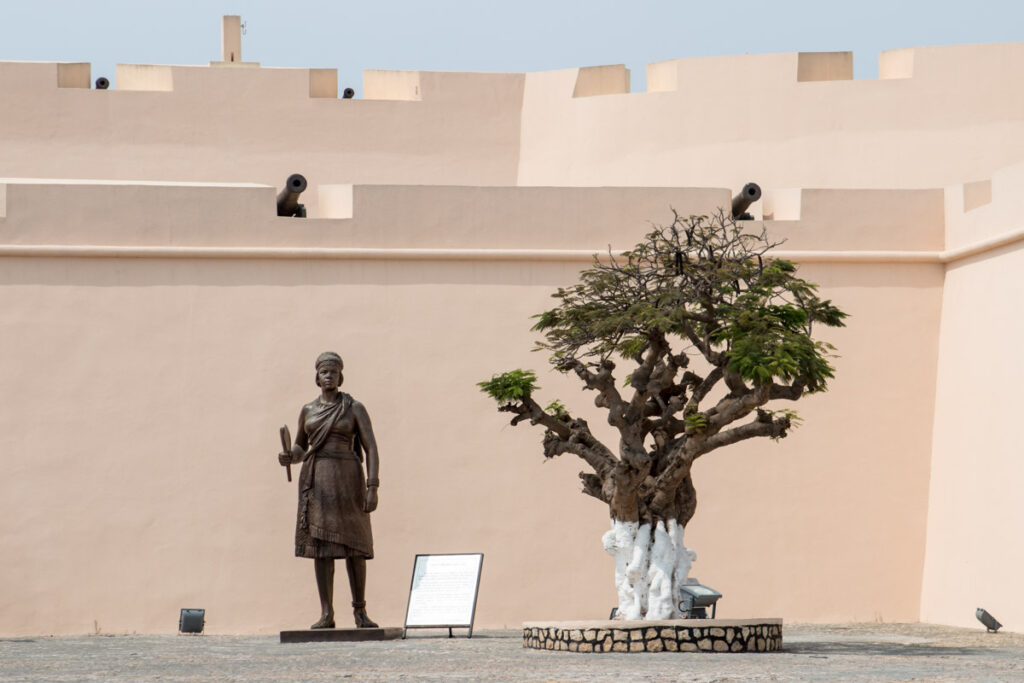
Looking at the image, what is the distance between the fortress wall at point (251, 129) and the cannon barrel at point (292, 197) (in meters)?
2.96

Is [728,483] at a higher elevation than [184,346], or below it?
below

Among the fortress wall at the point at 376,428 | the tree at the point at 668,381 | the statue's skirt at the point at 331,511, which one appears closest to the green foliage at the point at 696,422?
the tree at the point at 668,381

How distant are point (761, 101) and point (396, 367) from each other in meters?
4.78

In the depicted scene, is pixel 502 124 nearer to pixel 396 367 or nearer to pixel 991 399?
pixel 396 367

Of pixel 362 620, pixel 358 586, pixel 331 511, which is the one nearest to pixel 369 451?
pixel 331 511

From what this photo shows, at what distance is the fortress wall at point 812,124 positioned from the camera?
14.3 m

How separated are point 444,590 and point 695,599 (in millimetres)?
1707

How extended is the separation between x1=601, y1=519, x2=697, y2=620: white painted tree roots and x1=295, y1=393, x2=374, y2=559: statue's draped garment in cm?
168

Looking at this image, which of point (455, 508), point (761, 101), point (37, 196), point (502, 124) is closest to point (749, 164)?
point (761, 101)

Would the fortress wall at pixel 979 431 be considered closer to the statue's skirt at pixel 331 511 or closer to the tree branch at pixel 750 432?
the tree branch at pixel 750 432

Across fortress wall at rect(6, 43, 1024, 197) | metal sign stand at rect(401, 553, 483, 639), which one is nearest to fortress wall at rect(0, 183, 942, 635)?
metal sign stand at rect(401, 553, 483, 639)

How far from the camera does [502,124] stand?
1580cm

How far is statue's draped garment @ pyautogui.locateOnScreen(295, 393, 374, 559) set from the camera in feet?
32.5

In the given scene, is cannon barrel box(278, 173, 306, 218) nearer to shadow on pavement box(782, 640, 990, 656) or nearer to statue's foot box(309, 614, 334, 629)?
statue's foot box(309, 614, 334, 629)
